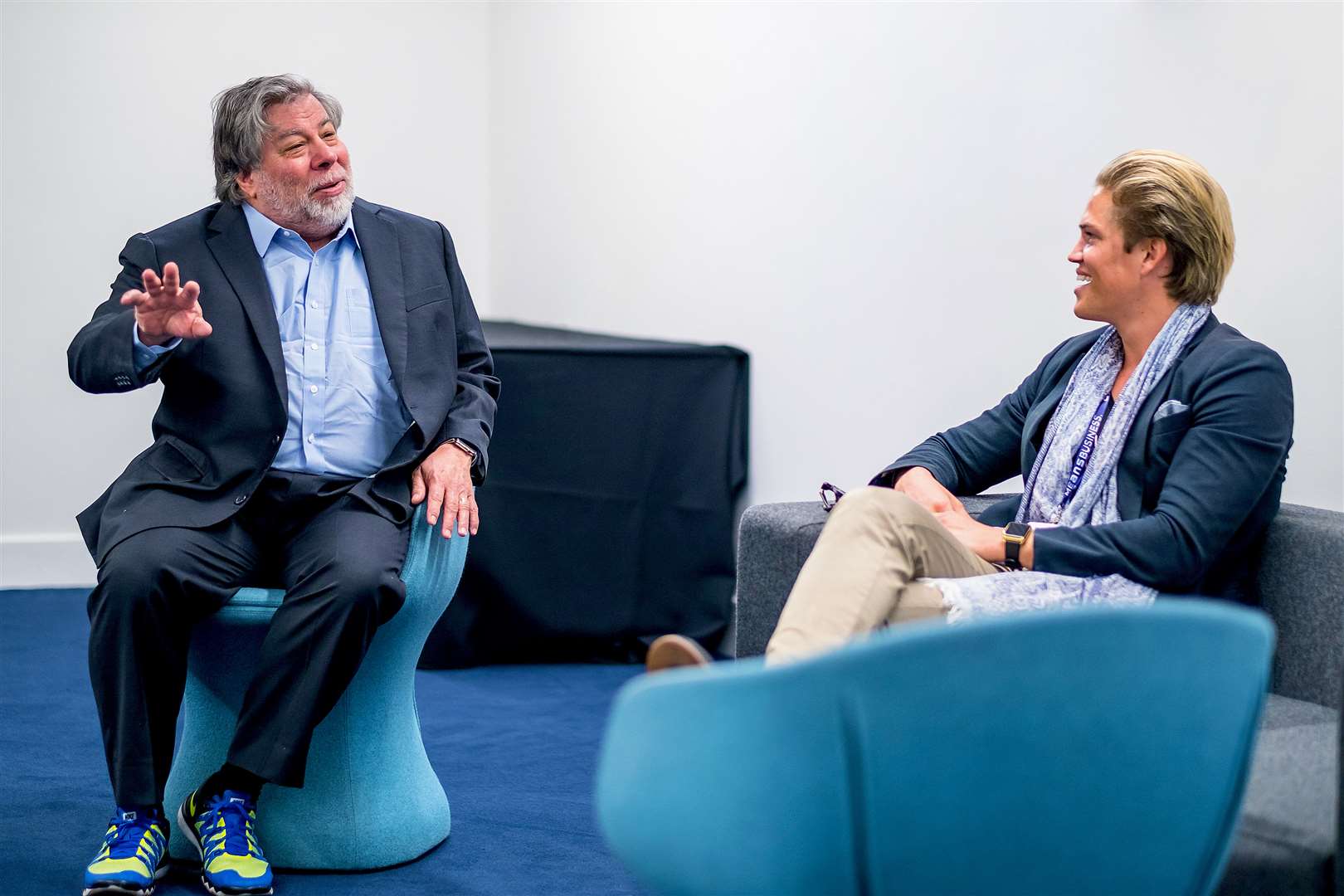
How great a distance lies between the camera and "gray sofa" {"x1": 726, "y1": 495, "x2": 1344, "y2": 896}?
147 centimetres

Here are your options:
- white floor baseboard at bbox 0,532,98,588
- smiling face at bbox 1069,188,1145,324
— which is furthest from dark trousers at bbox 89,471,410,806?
A: white floor baseboard at bbox 0,532,98,588

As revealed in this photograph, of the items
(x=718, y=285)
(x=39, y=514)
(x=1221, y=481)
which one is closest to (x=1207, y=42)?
(x=1221, y=481)

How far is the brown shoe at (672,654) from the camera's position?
154 cm

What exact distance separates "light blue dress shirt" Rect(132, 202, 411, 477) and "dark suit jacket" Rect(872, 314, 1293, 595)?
3.86ft

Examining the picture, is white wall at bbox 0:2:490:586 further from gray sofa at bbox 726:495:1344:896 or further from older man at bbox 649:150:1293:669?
older man at bbox 649:150:1293:669

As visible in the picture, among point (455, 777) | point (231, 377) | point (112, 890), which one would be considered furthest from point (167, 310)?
point (455, 777)

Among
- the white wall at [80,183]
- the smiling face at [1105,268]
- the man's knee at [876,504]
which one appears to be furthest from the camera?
the white wall at [80,183]

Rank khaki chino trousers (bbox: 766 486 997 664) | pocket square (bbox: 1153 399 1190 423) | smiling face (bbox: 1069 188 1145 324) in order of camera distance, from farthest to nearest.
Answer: smiling face (bbox: 1069 188 1145 324), pocket square (bbox: 1153 399 1190 423), khaki chino trousers (bbox: 766 486 997 664)

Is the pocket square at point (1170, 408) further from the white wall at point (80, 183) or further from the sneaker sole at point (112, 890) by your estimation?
the white wall at point (80, 183)

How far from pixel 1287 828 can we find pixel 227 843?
5.06 ft

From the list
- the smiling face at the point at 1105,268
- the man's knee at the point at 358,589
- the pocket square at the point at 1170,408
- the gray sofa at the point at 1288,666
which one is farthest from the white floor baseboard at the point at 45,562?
the pocket square at the point at 1170,408

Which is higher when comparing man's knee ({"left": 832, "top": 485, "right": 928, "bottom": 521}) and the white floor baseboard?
man's knee ({"left": 832, "top": 485, "right": 928, "bottom": 521})

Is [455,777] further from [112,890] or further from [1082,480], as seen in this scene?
[1082,480]

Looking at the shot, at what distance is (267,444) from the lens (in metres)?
2.45
